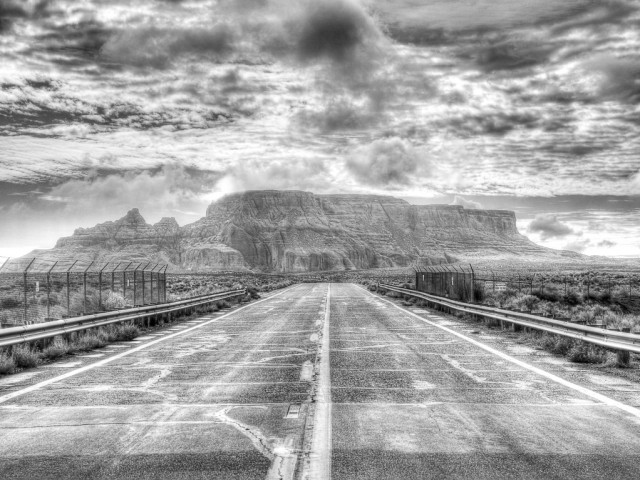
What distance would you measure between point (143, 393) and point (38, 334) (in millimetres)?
5241

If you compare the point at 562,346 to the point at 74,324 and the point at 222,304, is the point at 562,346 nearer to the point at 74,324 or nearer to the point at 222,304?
the point at 74,324

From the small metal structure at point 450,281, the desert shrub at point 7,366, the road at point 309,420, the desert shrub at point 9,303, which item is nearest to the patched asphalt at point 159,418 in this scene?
the road at point 309,420

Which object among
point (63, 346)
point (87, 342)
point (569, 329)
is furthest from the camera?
point (87, 342)

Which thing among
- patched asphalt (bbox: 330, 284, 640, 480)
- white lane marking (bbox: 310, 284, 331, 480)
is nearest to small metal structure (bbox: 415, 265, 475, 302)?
patched asphalt (bbox: 330, 284, 640, 480)

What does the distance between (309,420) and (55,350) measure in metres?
7.68

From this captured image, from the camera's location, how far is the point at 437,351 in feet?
42.9

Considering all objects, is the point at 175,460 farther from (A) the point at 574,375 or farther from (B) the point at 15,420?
(A) the point at 574,375

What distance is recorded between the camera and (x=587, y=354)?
38.5 ft

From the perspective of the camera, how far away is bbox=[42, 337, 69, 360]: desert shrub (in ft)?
39.7

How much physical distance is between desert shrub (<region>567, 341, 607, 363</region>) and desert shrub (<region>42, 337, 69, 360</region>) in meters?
9.99

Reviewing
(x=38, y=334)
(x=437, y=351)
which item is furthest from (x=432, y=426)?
(x=38, y=334)

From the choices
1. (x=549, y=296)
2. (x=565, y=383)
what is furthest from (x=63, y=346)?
(x=549, y=296)

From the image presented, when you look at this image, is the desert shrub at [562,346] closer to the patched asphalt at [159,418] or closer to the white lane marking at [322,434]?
the patched asphalt at [159,418]

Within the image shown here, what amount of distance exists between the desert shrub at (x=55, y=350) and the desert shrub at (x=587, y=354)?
32.8ft
